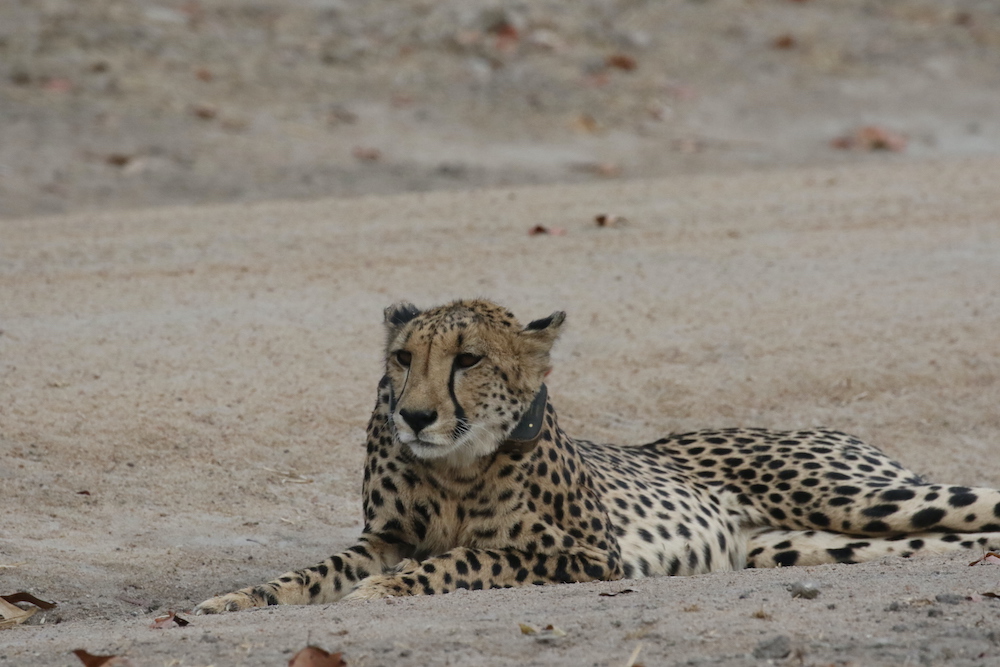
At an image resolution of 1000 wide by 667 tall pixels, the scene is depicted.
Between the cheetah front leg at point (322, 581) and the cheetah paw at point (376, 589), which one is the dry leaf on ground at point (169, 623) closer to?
the cheetah front leg at point (322, 581)

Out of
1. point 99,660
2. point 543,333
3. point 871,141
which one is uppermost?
point 871,141

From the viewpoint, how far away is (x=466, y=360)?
4.73 m

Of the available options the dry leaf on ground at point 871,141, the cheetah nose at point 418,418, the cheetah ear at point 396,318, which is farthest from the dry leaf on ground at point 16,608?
the dry leaf on ground at point 871,141

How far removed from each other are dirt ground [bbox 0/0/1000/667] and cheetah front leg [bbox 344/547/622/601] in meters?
0.25

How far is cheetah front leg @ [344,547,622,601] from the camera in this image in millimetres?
4547

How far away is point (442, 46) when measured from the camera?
15836 mm

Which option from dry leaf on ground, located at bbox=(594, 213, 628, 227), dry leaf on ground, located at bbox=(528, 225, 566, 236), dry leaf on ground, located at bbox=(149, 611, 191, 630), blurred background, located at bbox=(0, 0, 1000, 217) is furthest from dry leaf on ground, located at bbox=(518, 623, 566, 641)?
blurred background, located at bbox=(0, 0, 1000, 217)

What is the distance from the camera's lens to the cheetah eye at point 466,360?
4.72 meters

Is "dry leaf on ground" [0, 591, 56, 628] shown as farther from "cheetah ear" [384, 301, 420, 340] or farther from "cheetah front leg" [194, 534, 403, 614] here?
"cheetah ear" [384, 301, 420, 340]

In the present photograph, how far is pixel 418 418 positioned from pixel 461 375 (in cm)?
26

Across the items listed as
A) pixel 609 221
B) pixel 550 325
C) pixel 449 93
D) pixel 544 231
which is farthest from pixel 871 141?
pixel 550 325

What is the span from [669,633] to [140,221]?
7213 mm

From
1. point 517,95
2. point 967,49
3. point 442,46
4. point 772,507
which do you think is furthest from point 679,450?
point 967,49

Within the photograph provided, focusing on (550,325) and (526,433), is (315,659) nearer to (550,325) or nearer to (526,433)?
(526,433)
